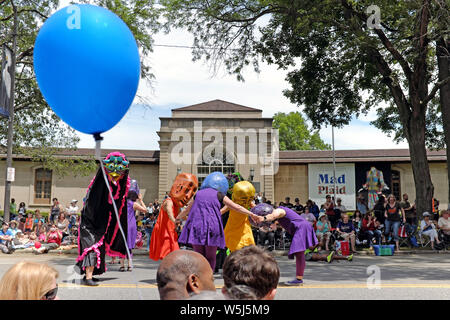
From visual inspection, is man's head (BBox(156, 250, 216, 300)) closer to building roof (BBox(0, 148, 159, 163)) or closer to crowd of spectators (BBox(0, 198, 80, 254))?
crowd of spectators (BBox(0, 198, 80, 254))

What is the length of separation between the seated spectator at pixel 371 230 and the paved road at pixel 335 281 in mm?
2710

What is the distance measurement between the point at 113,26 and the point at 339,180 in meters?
30.3

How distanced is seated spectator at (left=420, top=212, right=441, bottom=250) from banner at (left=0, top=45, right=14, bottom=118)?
13.9 metres

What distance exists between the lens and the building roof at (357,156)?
3238 centimetres

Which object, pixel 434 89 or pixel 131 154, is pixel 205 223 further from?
pixel 131 154

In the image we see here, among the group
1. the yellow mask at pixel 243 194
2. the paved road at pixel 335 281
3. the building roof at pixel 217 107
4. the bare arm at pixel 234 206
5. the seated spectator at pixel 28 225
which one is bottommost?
the paved road at pixel 335 281

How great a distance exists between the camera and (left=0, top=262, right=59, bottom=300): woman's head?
1.95 m

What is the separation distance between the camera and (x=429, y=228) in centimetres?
1423

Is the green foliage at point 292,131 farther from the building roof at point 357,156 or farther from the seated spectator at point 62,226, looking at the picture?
the seated spectator at point 62,226

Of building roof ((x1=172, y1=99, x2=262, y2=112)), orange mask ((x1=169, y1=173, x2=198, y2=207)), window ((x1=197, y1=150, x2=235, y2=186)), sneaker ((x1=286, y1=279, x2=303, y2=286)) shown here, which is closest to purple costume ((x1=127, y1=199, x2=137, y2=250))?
orange mask ((x1=169, y1=173, x2=198, y2=207))

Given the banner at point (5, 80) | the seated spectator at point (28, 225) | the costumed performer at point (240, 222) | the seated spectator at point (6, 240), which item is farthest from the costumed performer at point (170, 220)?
the seated spectator at point (28, 225)

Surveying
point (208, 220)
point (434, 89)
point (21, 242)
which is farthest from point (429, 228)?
point (21, 242)

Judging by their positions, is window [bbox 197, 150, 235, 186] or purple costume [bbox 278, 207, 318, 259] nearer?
purple costume [bbox 278, 207, 318, 259]
